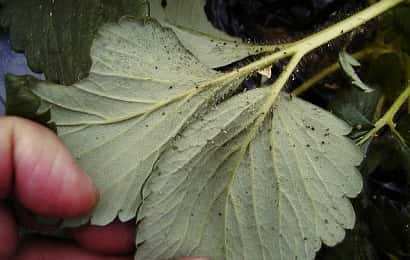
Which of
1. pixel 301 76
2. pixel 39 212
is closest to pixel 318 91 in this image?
pixel 301 76

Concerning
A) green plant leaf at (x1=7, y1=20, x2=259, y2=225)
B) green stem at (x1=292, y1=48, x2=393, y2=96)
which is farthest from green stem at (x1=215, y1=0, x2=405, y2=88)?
green stem at (x1=292, y1=48, x2=393, y2=96)

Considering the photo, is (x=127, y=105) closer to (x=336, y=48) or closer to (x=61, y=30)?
(x=61, y=30)

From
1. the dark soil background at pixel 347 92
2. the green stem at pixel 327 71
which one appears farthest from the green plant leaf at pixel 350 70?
the green stem at pixel 327 71

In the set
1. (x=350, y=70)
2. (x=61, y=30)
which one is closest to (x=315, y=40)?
(x=350, y=70)

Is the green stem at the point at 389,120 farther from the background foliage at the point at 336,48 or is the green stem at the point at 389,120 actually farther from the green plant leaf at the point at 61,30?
the green plant leaf at the point at 61,30

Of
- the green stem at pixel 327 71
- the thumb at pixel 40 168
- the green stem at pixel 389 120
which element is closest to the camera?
the thumb at pixel 40 168

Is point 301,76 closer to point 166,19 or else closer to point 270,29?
point 270,29

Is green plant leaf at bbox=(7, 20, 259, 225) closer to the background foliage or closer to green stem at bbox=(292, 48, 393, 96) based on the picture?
the background foliage
